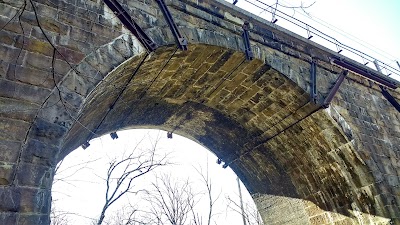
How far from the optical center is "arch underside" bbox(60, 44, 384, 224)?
5703 mm

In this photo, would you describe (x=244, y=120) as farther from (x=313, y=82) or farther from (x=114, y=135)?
(x=114, y=135)

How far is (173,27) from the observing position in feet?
16.7

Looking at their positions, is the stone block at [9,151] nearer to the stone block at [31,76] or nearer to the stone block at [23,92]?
the stone block at [23,92]

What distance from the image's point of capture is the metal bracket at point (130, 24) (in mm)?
4699

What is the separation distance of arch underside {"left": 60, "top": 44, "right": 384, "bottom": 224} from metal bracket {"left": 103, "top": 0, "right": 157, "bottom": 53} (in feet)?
0.63

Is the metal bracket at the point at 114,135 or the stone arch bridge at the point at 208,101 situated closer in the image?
the stone arch bridge at the point at 208,101

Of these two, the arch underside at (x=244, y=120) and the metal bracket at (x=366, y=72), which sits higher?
the metal bracket at (x=366, y=72)

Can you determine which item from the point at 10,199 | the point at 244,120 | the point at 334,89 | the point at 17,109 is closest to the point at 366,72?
the point at 334,89

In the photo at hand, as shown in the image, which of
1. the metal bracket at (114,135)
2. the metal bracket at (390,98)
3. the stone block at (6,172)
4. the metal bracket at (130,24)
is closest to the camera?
the stone block at (6,172)

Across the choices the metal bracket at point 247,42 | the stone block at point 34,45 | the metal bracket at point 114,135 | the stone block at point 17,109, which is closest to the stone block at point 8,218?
the stone block at point 17,109

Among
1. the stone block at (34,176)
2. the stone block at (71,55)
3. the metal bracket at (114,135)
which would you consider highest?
the metal bracket at (114,135)

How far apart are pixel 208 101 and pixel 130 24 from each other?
2912 millimetres

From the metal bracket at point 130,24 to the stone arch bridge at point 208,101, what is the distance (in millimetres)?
22

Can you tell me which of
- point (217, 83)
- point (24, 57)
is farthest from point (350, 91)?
point (24, 57)
